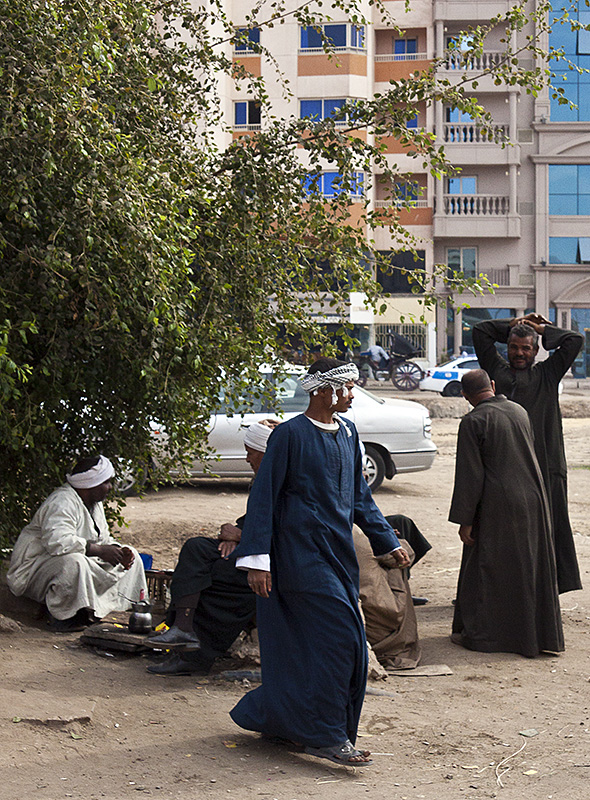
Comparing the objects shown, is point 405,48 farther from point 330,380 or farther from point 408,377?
point 330,380

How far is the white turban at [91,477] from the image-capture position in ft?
22.2

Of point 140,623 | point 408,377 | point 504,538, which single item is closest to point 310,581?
point 140,623

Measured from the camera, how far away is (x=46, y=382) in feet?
21.6

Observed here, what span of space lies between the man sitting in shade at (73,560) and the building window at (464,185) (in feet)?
117

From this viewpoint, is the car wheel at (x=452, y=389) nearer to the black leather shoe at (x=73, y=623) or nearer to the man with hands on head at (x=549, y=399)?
the man with hands on head at (x=549, y=399)

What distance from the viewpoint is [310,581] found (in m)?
4.38

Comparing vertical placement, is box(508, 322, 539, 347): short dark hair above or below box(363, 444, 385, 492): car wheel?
above

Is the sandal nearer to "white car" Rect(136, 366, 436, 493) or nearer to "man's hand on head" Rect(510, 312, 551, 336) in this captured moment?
"man's hand on head" Rect(510, 312, 551, 336)

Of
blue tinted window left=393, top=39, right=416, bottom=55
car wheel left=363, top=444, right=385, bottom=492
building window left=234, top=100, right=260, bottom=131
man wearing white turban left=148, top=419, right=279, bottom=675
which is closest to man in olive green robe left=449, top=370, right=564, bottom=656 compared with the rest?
man wearing white turban left=148, top=419, right=279, bottom=675

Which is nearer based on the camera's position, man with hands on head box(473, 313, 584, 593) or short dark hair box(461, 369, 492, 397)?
short dark hair box(461, 369, 492, 397)

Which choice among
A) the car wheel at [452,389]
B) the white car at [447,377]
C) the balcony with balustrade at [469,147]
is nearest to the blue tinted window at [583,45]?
the balcony with balustrade at [469,147]

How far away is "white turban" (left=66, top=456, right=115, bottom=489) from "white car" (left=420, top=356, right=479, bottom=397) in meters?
23.2

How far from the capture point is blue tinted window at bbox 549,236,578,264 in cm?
4047

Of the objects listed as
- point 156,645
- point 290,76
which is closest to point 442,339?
point 290,76
